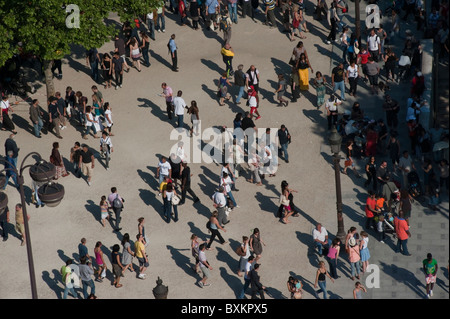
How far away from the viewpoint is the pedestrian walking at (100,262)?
32.8m

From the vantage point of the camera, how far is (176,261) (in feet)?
111

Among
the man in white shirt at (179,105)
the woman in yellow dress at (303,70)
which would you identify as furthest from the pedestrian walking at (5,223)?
the woman in yellow dress at (303,70)

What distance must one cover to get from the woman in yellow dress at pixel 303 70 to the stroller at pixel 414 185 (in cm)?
685

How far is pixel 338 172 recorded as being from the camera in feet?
107

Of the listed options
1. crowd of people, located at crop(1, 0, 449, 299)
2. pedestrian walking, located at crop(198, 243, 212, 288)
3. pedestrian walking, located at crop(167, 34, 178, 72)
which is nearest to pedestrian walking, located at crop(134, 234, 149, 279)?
crowd of people, located at crop(1, 0, 449, 299)

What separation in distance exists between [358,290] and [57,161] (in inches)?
460

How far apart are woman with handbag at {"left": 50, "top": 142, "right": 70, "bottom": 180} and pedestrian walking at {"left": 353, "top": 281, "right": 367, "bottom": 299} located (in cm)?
1132

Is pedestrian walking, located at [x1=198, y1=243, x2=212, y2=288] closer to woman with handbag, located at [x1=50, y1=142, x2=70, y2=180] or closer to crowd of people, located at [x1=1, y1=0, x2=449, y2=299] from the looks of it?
crowd of people, located at [x1=1, y1=0, x2=449, y2=299]

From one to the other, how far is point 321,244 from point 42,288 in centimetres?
854

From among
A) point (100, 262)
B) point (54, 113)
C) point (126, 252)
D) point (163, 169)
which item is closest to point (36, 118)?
point (54, 113)

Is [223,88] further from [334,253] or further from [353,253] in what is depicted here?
[353,253]

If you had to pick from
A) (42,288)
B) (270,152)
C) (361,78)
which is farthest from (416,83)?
(42,288)

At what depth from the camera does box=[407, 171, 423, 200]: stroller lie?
35188 millimetres

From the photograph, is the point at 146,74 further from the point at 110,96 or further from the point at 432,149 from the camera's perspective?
the point at 432,149
